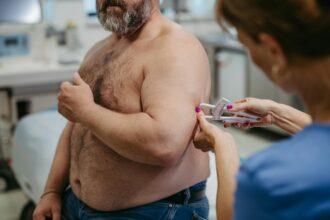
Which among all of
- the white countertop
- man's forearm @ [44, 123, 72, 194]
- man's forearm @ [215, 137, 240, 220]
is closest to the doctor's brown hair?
man's forearm @ [215, 137, 240, 220]

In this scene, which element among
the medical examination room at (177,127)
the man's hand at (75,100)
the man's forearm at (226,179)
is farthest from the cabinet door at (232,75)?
the man's forearm at (226,179)

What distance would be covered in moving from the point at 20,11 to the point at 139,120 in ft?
7.74

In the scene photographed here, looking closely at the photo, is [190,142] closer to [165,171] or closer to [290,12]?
[165,171]

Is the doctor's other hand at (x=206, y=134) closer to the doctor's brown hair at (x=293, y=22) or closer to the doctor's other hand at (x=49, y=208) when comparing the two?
the doctor's brown hair at (x=293, y=22)

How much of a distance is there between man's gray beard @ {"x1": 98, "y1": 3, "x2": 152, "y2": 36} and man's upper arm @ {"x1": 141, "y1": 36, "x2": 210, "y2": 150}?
12 cm

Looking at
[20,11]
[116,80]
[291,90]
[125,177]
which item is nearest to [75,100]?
[116,80]

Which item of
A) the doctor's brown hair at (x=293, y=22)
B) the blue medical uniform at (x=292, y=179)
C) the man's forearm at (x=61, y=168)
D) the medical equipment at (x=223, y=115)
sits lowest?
the man's forearm at (x=61, y=168)

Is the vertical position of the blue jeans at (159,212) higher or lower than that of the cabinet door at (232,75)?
higher

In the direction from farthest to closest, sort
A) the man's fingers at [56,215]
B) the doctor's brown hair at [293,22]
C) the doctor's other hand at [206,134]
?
the man's fingers at [56,215] → the doctor's other hand at [206,134] → the doctor's brown hair at [293,22]

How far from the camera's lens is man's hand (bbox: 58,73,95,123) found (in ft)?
4.18

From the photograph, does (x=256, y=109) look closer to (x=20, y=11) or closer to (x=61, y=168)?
(x=61, y=168)

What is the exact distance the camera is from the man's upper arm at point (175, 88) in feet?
3.92

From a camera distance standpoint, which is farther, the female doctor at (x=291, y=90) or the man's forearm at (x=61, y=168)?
the man's forearm at (x=61, y=168)

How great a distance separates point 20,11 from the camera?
10.7 ft
